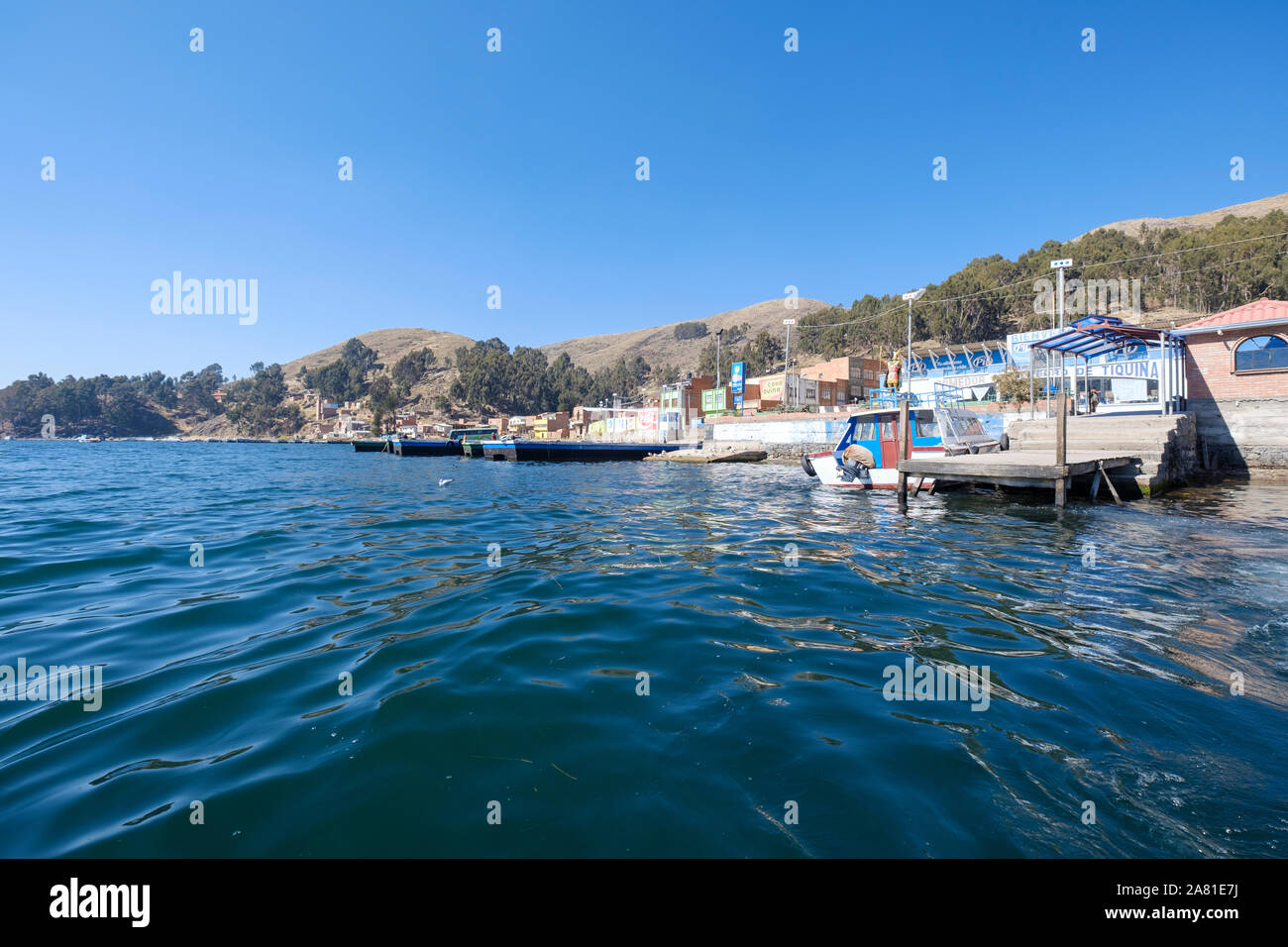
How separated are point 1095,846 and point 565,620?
446 cm

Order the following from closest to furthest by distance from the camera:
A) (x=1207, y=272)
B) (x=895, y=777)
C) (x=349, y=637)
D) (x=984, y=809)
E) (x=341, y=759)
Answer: (x=984, y=809)
(x=895, y=777)
(x=341, y=759)
(x=349, y=637)
(x=1207, y=272)

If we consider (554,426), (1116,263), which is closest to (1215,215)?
(1116,263)

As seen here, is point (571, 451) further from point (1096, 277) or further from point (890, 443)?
point (1096, 277)

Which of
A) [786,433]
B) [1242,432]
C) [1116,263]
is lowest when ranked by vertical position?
[1242,432]

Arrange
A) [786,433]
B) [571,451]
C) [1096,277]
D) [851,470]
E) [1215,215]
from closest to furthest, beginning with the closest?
[851,470]
[786,433]
[571,451]
[1096,277]
[1215,215]

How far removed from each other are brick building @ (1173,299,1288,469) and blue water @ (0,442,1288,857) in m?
16.8

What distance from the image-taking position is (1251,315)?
69.5 ft

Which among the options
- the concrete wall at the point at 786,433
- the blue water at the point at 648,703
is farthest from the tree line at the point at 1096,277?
the blue water at the point at 648,703

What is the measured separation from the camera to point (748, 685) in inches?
169

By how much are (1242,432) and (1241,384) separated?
2011mm

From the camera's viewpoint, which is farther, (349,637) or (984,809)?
(349,637)
